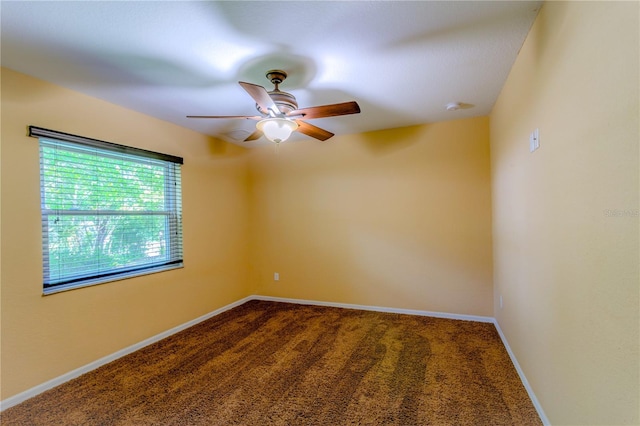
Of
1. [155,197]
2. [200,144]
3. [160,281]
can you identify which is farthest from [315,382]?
[200,144]

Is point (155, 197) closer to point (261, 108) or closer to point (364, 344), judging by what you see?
point (261, 108)

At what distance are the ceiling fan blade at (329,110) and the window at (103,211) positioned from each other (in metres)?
1.83

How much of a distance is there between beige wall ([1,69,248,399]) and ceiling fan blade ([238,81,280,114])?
1.69 m

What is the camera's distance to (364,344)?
115 inches

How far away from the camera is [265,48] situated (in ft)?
6.44

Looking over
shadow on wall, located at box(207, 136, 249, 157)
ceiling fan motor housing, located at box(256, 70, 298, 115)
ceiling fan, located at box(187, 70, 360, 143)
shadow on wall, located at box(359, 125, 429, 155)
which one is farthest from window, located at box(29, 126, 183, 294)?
shadow on wall, located at box(359, 125, 429, 155)

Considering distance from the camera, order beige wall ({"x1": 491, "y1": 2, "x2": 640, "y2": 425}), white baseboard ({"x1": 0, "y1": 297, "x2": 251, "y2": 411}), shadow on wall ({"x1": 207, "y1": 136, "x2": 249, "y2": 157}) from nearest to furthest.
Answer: beige wall ({"x1": 491, "y1": 2, "x2": 640, "y2": 425}) → white baseboard ({"x1": 0, "y1": 297, "x2": 251, "y2": 411}) → shadow on wall ({"x1": 207, "y1": 136, "x2": 249, "y2": 157})

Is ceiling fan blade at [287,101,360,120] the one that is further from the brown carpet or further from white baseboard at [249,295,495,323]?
white baseboard at [249,295,495,323]

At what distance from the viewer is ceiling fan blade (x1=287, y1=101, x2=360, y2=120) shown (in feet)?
6.88

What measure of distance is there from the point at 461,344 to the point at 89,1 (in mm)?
3724

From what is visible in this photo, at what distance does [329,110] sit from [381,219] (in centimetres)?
206

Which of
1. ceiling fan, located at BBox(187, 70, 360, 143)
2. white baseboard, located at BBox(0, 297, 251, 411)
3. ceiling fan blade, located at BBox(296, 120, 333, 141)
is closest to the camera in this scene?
white baseboard, located at BBox(0, 297, 251, 411)

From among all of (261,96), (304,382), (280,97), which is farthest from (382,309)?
(261,96)

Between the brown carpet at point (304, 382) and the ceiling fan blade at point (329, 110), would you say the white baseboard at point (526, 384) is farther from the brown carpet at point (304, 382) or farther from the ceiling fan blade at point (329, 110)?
the ceiling fan blade at point (329, 110)
